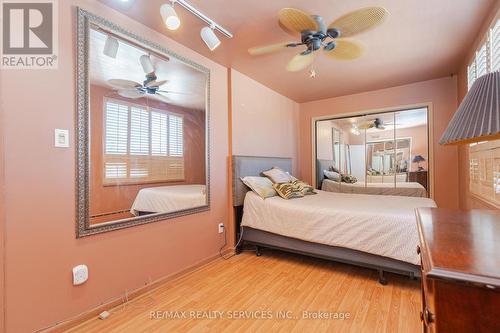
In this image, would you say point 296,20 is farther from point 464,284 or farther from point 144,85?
point 464,284

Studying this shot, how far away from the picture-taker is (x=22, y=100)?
146cm

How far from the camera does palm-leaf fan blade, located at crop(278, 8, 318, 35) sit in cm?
163

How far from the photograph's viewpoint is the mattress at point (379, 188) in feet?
12.0

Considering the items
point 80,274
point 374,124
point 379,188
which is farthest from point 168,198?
point 374,124

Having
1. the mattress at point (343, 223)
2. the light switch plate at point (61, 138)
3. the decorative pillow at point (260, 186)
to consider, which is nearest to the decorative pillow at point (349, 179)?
the mattress at point (343, 223)

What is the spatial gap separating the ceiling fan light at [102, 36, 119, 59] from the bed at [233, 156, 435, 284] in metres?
1.61

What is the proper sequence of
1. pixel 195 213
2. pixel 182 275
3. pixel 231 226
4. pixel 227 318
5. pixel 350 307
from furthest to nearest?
pixel 231 226
pixel 195 213
pixel 182 275
pixel 350 307
pixel 227 318

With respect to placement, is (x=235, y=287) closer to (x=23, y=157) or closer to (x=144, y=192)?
(x=144, y=192)

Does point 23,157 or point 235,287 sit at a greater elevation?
point 23,157

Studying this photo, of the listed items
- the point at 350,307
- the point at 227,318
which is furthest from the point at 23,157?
the point at 350,307

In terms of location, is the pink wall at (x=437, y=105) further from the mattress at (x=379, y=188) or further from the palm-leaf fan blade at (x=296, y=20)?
the palm-leaf fan blade at (x=296, y=20)

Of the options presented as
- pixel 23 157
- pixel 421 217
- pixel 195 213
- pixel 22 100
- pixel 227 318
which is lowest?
pixel 227 318

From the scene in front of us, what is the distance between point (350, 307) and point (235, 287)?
960mm

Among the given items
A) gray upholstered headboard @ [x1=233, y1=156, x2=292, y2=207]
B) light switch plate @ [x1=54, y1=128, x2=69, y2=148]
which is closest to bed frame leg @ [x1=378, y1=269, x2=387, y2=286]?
gray upholstered headboard @ [x1=233, y1=156, x2=292, y2=207]
